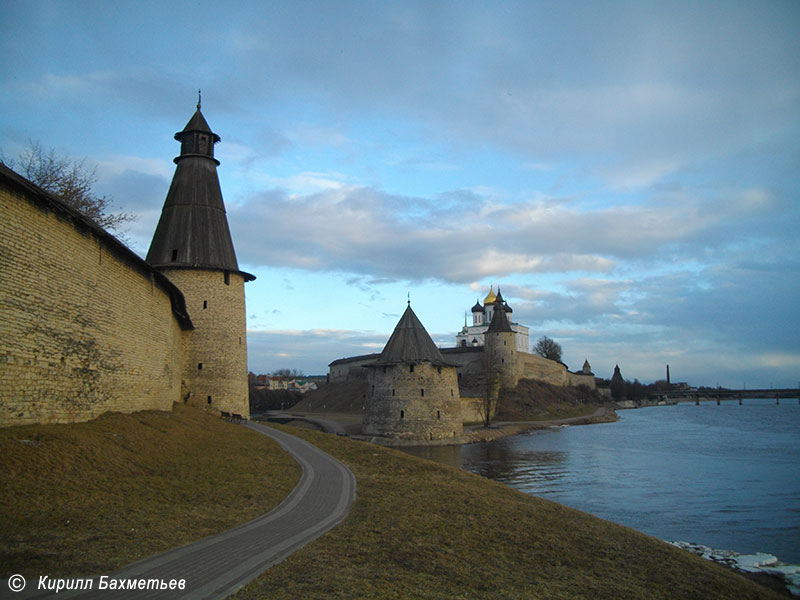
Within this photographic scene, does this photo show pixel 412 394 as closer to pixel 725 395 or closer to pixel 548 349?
pixel 548 349

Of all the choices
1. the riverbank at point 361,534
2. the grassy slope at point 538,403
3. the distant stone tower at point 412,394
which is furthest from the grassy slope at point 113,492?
the grassy slope at point 538,403

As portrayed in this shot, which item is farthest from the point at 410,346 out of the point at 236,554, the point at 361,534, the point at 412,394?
the point at 236,554

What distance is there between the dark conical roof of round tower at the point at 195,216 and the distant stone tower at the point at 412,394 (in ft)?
39.3

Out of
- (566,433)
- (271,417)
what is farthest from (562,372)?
(271,417)

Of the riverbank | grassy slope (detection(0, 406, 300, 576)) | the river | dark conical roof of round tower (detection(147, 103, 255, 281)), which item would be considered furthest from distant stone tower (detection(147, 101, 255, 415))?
the river

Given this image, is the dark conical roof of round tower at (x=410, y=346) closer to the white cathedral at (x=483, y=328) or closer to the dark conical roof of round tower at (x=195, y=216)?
the dark conical roof of round tower at (x=195, y=216)

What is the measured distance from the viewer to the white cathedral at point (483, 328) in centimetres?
8269

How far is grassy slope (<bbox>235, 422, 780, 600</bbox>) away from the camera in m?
5.32

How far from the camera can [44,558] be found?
5070mm

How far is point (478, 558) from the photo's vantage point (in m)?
6.53

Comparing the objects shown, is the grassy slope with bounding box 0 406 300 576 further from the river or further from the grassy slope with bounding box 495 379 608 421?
the grassy slope with bounding box 495 379 608 421

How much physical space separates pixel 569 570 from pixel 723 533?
25.9ft

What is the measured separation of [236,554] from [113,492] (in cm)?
282

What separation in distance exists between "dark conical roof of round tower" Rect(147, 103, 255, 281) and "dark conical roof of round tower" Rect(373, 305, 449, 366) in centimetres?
1176
